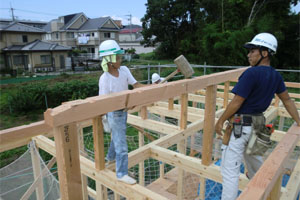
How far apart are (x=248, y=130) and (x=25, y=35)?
27.7 m

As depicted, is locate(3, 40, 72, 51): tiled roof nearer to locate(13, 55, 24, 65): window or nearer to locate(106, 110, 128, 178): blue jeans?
locate(13, 55, 24, 65): window

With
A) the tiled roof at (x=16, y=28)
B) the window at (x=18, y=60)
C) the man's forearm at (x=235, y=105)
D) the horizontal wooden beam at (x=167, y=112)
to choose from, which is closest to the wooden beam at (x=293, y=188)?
the man's forearm at (x=235, y=105)

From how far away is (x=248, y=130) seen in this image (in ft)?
7.05

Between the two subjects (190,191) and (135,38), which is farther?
(135,38)

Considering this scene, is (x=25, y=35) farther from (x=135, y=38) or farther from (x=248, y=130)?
(x=135, y=38)

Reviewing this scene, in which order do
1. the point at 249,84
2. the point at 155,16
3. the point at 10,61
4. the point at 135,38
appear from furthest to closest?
1. the point at 135,38
2. the point at 155,16
3. the point at 10,61
4. the point at 249,84

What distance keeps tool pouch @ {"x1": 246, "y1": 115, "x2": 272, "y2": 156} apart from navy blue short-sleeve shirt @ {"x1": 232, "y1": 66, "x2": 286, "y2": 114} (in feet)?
0.30

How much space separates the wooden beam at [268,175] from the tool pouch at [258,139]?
0.56 ft

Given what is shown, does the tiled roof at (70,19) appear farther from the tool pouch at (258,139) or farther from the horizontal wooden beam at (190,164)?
the tool pouch at (258,139)

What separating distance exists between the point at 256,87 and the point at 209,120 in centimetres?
73

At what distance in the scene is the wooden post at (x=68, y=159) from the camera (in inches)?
57.6

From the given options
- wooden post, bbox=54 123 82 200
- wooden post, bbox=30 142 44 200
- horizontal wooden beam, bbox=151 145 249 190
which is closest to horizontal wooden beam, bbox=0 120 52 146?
wooden post, bbox=54 123 82 200

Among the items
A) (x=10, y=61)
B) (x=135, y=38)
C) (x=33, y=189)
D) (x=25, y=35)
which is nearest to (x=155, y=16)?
(x=25, y=35)

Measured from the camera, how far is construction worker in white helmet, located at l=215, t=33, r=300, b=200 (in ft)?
6.64
